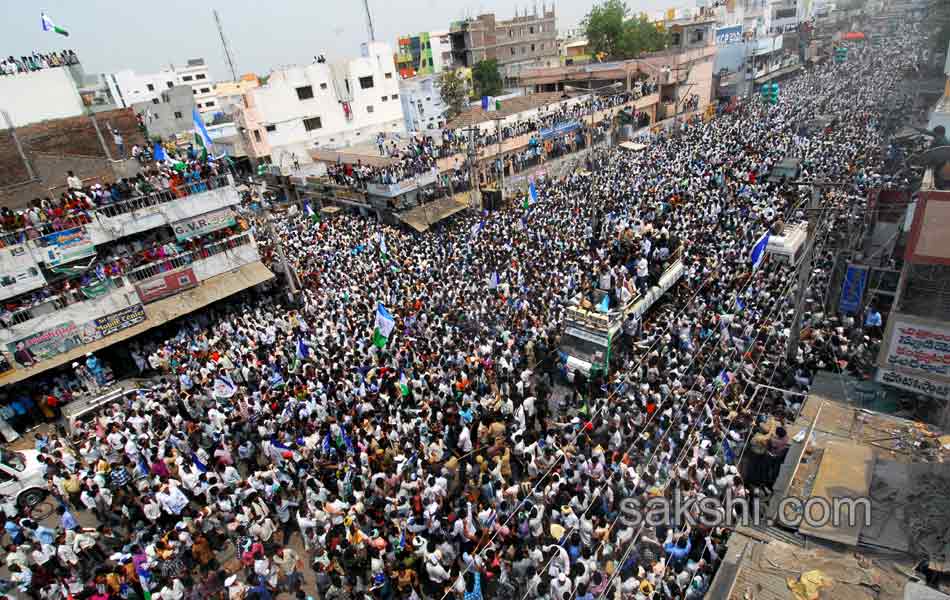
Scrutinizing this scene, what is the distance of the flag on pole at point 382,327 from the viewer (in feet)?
43.1

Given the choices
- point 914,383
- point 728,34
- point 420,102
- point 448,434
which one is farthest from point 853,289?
point 728,34

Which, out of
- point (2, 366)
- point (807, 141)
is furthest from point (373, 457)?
point (807, 141)

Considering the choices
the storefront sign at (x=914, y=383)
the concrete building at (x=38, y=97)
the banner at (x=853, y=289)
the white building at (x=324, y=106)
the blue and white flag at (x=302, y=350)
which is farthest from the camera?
the white building at (x=324, y=106)

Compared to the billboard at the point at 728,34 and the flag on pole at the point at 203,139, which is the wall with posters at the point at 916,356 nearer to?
the flag on pole at the point at 203,139

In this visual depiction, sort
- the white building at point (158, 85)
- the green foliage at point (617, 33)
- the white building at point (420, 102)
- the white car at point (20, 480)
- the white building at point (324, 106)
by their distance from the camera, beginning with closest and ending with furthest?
1. the white car at point (20, 480)
2. the white building at point (324, 106)
3. the white building at point (420, 102)
4. the green foliage at point (617, 33)
5. the white building at point (158, 85)

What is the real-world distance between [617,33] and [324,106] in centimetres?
3836

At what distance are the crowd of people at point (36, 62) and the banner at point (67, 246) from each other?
33.8 feet

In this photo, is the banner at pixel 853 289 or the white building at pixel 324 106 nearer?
the banner at pixel 853 289

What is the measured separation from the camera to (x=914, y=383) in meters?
9.99

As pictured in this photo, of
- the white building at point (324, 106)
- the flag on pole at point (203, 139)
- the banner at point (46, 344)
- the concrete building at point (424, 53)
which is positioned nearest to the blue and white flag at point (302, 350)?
the banner at point (46, 344)

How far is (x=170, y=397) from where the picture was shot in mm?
13594

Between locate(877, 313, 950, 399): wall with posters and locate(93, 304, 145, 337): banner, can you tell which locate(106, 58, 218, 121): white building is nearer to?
locate(93, 304, 145, 337): banner

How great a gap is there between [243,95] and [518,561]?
124 ft

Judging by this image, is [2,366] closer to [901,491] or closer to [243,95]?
[901,491]
